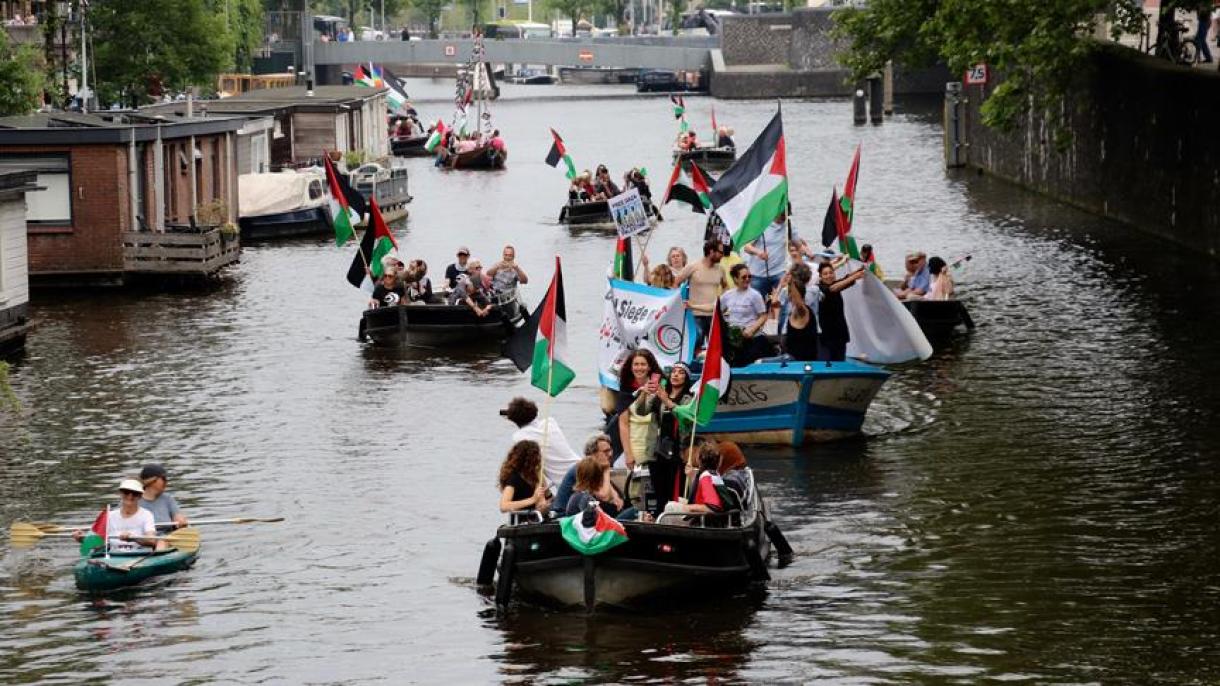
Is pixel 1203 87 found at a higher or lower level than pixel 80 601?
higher

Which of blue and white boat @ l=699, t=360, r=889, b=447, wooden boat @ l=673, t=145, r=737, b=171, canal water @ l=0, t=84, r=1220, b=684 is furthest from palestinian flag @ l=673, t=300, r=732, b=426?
wooden boat @ l=673, t=145, r=737, b=171

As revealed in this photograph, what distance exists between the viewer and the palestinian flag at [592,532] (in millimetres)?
19375

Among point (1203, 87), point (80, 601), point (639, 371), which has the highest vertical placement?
point (1203, 87)

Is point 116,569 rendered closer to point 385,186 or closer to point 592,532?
point 592,532

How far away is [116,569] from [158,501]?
121cm

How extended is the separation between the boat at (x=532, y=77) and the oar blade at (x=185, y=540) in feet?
511

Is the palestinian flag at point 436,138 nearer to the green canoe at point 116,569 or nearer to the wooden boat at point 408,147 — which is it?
the wooden boat at point 408,147

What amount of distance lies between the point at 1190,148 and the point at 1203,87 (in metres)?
1.62

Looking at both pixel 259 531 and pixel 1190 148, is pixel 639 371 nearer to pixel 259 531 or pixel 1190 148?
pixel 259 531

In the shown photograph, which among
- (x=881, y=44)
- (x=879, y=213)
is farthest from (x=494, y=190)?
(x=881, y=44)

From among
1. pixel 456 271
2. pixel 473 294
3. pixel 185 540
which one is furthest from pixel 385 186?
pixel 185 540

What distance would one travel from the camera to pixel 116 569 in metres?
21.4

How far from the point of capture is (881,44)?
165ft

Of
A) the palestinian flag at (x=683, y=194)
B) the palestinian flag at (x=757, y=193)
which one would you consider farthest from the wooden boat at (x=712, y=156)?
the palestinian flag at (x=757, y=193)
